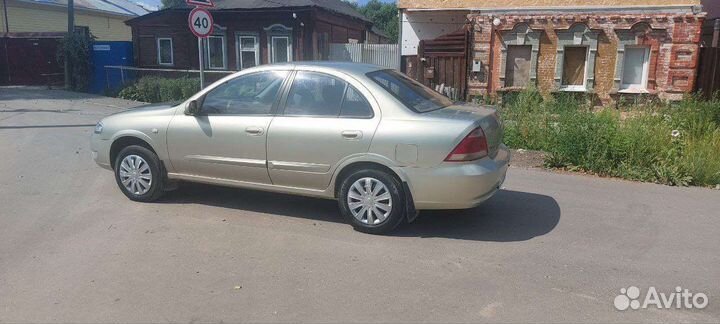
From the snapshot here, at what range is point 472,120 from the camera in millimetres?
5094

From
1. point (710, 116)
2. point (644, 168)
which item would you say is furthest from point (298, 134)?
point (710, 116)

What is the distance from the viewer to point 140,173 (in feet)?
20.7

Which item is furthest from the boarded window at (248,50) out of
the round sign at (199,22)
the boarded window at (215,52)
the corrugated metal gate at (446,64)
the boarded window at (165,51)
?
the round sign at (199,22)

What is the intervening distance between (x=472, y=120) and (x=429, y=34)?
51.9 ft

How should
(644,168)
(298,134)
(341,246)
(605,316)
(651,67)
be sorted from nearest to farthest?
(605,316)
(341,246)
(298,134)
(644,168)
(651,67)

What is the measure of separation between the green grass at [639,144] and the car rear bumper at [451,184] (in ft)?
11.7

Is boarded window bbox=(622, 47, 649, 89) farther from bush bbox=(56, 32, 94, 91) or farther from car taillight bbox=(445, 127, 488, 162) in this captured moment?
bush bbox=(56, 32, 94, 91)

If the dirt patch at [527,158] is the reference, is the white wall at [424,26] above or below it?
above

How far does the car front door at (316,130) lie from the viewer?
5.25 meters

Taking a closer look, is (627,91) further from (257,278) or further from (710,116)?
(257,278)

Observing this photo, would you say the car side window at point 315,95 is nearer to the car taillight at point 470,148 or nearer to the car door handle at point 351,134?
the car door handle at point 351,134

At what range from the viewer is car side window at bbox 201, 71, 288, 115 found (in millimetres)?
5703

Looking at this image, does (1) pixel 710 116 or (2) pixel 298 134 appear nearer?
(2) pixel 298 134
